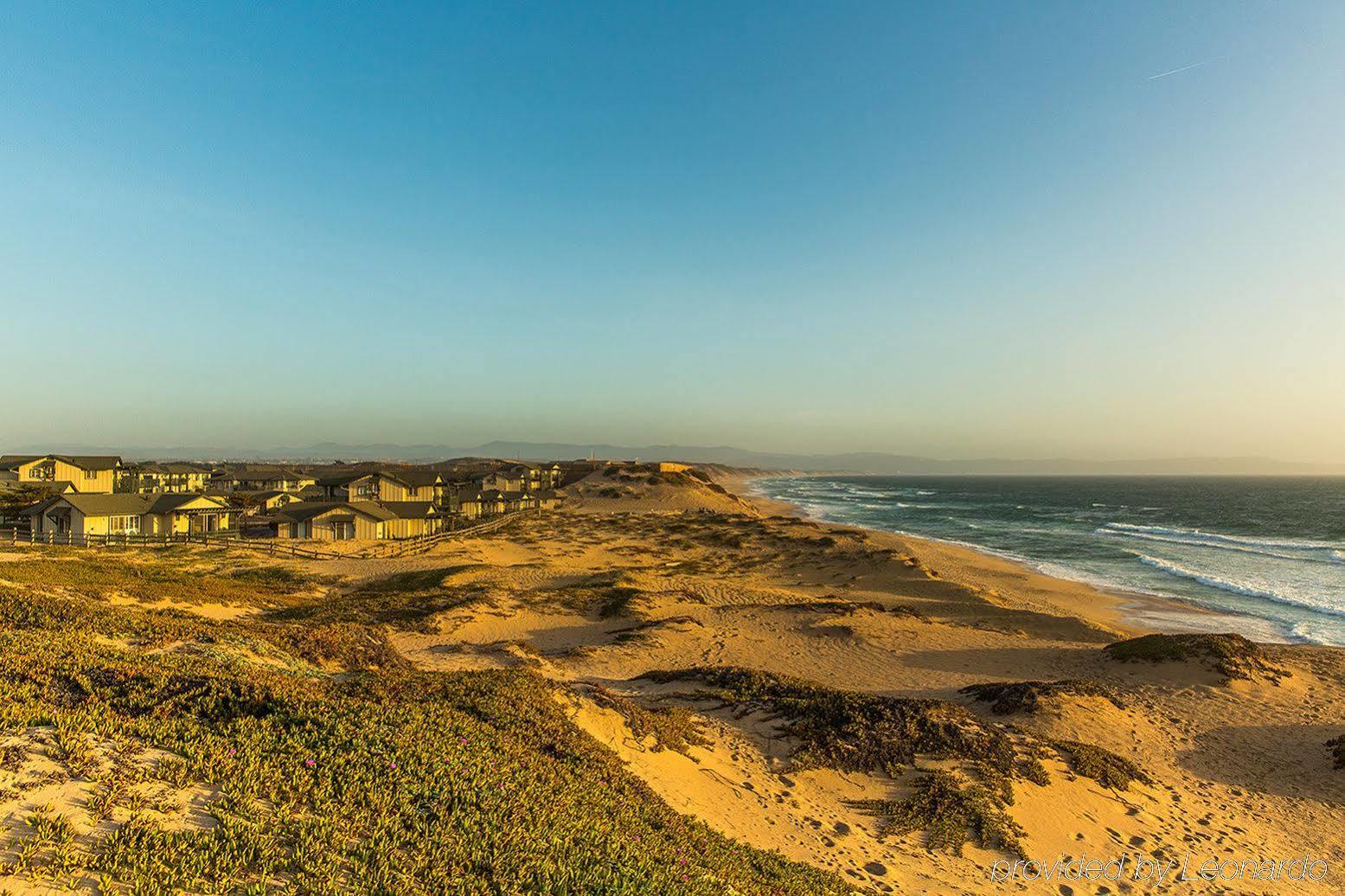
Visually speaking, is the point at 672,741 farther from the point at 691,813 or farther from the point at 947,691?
the point at 947,691

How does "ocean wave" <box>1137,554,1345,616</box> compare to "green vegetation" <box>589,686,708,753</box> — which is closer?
"green vegetation" <box>589,686,708,753</box>

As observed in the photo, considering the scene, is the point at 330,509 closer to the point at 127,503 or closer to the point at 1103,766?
the point at 127,503

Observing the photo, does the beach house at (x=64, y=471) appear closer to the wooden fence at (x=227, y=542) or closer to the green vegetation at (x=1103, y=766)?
the wooden fence at (x=227, y=542)

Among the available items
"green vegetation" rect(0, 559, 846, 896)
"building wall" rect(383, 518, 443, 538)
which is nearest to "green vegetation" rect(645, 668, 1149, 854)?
"green vegetation" rect(0, 559, 846, 896)

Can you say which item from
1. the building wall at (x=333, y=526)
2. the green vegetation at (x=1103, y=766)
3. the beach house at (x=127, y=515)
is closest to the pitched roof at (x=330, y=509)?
the building wall at (x=333, y=526)

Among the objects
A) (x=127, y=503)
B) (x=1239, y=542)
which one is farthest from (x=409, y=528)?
(x=1239, y=542)

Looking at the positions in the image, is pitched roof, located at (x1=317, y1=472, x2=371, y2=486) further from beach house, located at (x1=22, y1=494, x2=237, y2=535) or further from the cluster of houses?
beach house, located at (x1=22, y1=494, x2=237, y2=535)
